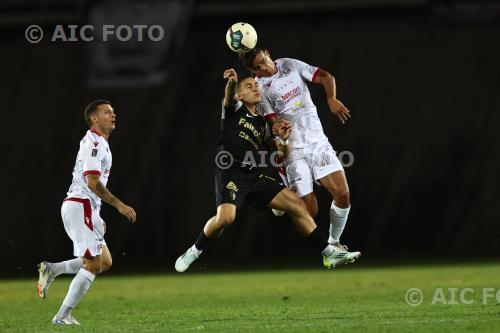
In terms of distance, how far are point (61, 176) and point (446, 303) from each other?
9344mm

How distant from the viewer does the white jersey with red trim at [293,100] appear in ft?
33.3

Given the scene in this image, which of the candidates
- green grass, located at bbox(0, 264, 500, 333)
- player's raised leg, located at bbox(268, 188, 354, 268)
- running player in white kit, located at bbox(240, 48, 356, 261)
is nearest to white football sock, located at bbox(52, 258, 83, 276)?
green grass, located at bbox(0, 264, 500, 333)

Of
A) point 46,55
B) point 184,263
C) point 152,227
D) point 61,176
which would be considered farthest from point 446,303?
point 46,55

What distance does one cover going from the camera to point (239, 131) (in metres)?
9.78

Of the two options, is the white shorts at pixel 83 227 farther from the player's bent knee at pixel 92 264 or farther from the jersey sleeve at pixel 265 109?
the jersey sleeve at pixel 265 109

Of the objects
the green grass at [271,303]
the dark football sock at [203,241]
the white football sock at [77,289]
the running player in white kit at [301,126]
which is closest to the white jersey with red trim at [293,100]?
the running player in white kit at [301,126]

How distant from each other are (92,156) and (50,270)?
159 centimetres

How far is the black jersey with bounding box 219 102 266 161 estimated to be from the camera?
976cm

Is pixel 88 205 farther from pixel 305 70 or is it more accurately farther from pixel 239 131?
pixel 305 70

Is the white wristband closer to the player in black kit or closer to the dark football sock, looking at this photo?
the player in black kit

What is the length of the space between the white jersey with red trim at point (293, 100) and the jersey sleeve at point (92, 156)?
6.47 ft

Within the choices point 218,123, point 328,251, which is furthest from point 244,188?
point 218,123

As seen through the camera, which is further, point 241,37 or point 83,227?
point 241,37

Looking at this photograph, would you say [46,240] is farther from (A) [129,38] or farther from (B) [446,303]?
(B) [446,303]
